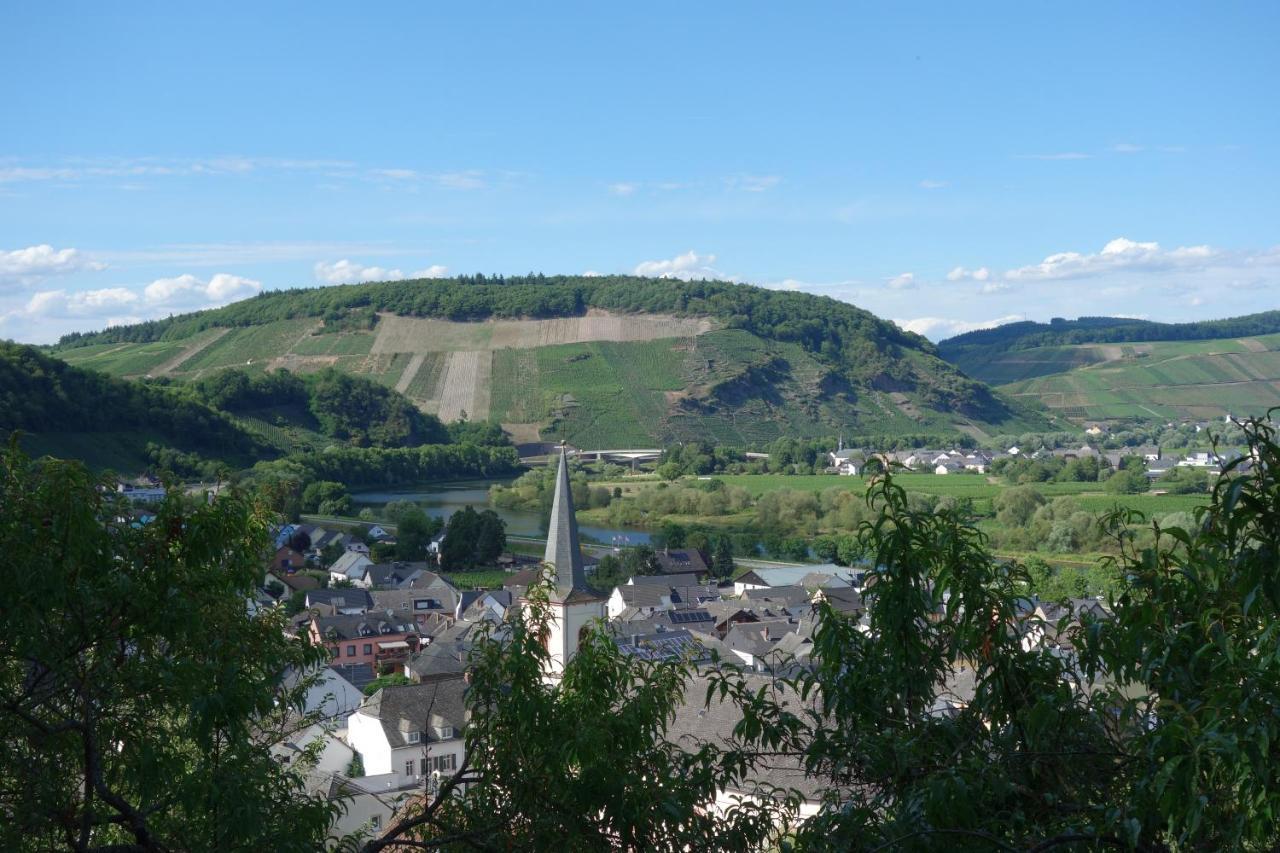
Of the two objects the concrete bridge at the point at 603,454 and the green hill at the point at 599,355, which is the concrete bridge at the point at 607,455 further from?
the green hill at the point at 599,355

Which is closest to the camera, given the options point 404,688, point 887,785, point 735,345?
point 887,785

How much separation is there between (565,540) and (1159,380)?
154 metres

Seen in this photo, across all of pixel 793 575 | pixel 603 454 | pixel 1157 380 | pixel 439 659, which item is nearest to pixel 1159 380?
pixel 1157 380

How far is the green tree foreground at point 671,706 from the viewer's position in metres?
4.07

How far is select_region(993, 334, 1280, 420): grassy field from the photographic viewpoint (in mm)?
145375

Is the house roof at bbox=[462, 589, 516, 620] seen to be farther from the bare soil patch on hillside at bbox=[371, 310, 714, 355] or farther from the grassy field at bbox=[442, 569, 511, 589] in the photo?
the bare soil patch on hillside at bbox=[371, 310, 714, 355]

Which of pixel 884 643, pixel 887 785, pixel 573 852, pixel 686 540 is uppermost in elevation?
pixel 884 643

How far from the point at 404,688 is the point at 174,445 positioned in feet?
203

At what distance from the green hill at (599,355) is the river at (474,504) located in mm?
19800

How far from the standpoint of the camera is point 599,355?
5468 inches

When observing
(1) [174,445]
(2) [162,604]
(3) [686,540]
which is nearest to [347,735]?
(2) [162,604]

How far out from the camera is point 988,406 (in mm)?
155000

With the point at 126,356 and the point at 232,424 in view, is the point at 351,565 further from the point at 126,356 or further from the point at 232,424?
the point at 126,356

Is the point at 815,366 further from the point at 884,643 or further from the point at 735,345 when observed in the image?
the point at 884,643
